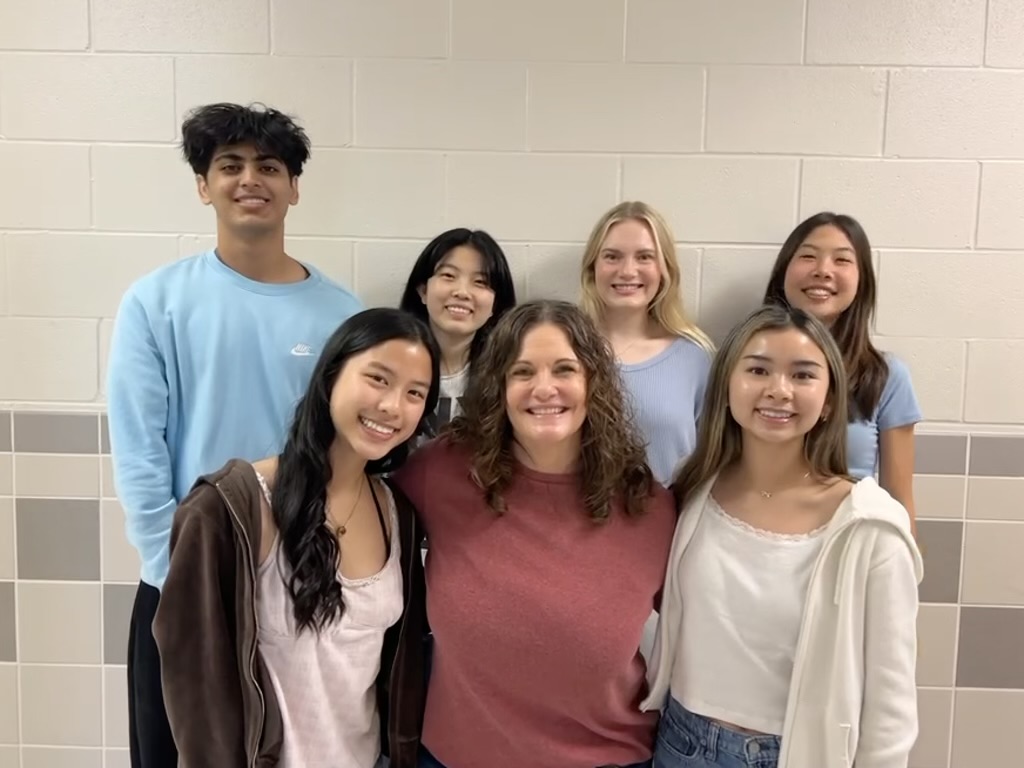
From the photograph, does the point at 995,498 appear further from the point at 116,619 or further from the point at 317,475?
the point at 116,619

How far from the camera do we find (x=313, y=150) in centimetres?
211

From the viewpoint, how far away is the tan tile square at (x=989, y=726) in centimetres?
220

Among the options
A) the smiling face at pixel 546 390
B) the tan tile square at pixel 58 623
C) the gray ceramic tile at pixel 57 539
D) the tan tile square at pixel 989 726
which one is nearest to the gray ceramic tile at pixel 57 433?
the gray ceramic tile at pixel 57 539

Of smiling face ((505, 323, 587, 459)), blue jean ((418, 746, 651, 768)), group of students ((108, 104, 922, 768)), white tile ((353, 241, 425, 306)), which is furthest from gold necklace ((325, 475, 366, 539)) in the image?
white tile ((353, 241, 425, 306))

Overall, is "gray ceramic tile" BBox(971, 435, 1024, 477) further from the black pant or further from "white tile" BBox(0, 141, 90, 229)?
"white tile" BBox(0, 141, 90, 229)

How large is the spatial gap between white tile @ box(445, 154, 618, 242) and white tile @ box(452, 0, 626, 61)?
0.83 ft

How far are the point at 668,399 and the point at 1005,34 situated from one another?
4.12 feet

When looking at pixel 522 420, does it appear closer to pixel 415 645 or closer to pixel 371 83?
pixel 415 645

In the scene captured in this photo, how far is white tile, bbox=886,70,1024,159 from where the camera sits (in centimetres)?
207

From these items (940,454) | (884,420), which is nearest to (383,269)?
(884,420)

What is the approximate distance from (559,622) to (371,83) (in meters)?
1.42

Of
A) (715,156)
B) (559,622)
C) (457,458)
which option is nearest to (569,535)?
(559,622)

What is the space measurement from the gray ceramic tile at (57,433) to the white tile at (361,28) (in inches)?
42.8

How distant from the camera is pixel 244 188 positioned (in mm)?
1795
